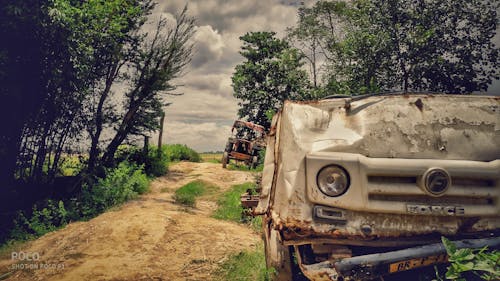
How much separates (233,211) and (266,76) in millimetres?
16465

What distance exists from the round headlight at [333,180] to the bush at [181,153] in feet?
68.6

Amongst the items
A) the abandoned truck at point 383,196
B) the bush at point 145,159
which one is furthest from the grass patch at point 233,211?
the bush at point 145,159

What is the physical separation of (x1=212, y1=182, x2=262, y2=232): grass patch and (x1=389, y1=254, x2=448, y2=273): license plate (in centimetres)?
384

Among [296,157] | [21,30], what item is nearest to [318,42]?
[21,30]

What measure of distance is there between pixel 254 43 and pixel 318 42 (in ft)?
16.2

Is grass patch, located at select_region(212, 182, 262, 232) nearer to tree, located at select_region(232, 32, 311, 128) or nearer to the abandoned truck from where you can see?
the abandoned truck

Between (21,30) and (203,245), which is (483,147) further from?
(21,30)

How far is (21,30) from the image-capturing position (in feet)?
26.7

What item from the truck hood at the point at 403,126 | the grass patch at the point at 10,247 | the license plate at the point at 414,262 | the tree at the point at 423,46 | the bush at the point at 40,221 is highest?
the tree at the point at 423,46

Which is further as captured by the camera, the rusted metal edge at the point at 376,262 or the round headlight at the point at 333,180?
the round headlight at the point at 333,180

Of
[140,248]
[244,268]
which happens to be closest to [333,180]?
[244,268]

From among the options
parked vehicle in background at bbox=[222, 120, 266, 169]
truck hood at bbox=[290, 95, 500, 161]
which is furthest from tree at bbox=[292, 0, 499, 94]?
truck hood at bbox=[290, 95, 500, 161]

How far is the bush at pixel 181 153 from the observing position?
23.1 m

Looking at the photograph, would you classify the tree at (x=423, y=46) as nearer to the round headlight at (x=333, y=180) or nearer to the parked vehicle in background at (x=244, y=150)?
the parked vehicle in background at (x=244, y=150)
